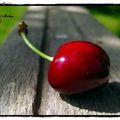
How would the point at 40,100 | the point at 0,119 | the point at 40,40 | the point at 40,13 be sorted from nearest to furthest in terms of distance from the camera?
the point at 0,119
the point at 40,100
the point at 40,40
the point at 40,13

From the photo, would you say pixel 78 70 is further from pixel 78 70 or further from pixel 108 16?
pixel 108 16

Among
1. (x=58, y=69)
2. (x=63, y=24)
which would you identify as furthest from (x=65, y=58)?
(x=63, y=24)

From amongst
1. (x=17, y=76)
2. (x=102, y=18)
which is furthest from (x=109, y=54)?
(x=102, y=18)

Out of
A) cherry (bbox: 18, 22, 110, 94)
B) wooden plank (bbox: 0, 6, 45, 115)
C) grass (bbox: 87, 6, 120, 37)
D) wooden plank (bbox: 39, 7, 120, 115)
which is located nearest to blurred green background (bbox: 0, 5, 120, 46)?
grass (bbox: 87, 6, 120, 37)

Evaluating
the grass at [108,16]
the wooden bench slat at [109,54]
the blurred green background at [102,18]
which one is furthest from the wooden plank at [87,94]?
the grass at [108,16]

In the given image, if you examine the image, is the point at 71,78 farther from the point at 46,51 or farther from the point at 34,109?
the point at 46,51

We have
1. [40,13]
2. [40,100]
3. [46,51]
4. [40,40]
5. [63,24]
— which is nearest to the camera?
[40,100]
